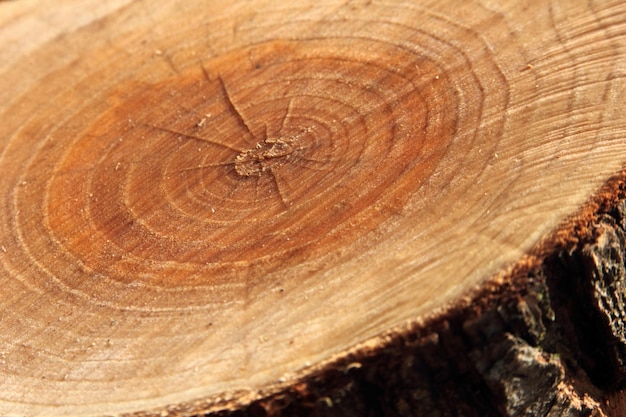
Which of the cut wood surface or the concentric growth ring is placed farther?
the concentric growth ring

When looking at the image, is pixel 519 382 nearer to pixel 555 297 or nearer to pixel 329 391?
pixel 555 297

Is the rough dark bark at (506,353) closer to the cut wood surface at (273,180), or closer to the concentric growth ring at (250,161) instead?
the cut wood surface at (273,180)

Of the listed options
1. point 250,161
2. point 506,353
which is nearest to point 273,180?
point 250,161

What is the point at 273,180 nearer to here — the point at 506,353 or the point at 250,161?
the point at 250,161

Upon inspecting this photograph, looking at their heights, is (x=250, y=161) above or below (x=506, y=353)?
above

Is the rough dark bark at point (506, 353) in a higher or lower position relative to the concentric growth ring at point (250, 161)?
lower

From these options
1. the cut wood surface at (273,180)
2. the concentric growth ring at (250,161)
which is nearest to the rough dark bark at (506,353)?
the cut wood surface at (273,180)

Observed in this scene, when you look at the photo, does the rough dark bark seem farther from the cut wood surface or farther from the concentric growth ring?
the concentric growth ring

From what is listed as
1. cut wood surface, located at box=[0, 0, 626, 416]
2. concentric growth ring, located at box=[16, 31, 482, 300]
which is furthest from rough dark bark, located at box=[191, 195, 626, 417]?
concentric growth ring, located at box=[16, 31, 482, 300]
